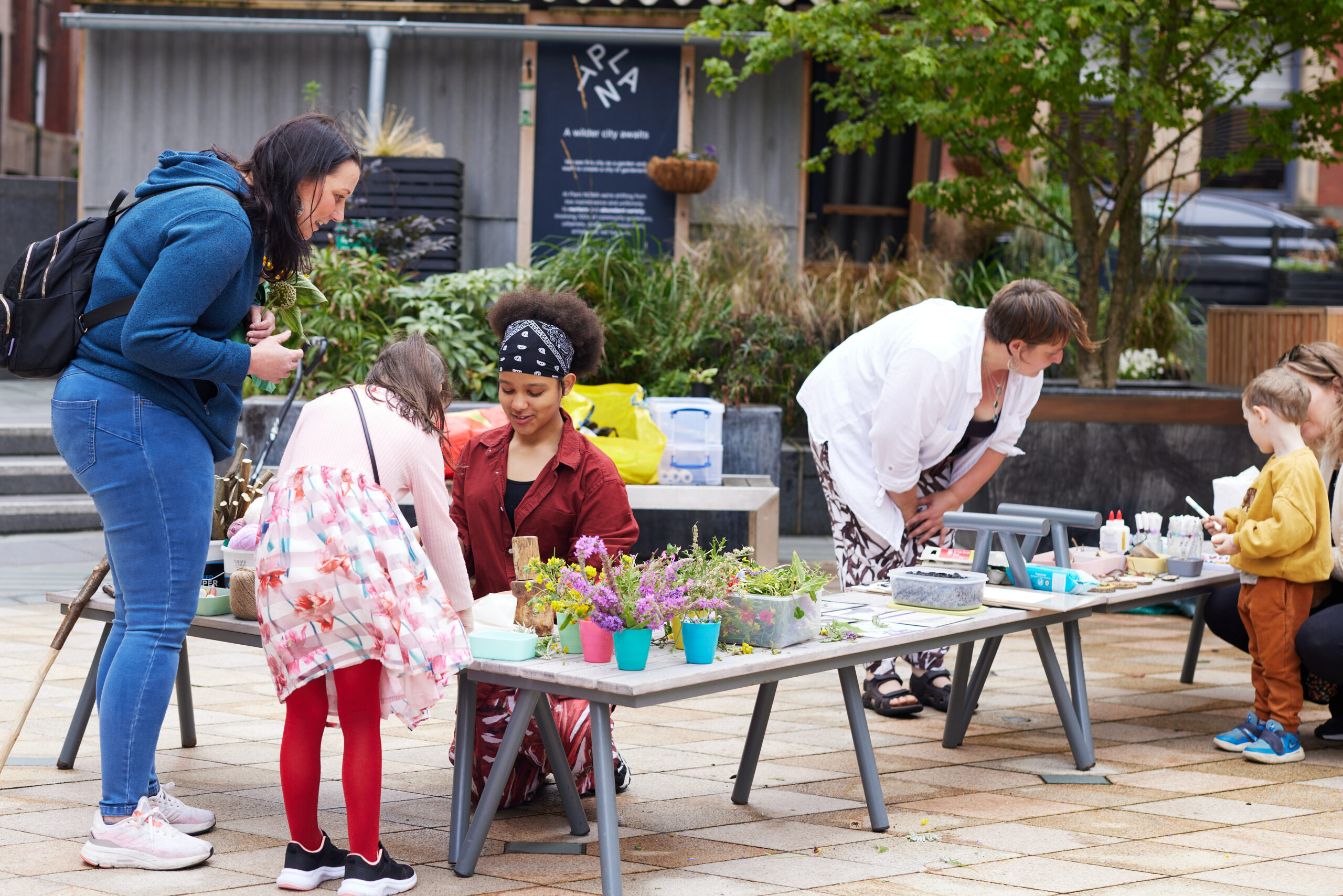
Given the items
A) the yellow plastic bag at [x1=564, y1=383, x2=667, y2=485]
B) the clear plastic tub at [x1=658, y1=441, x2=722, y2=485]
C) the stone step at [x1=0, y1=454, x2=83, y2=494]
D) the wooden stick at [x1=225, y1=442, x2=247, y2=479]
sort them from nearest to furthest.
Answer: the wooden stick at [x1=225, y1=442, x2=247, y2=479] < the yellow plastic bag at [x1=564, y1=383, x2=667, y2=485] < the clear plastic tub at [x1=658, y1=441, x2=722, y2=485] < the stone step at [x1=0, y1=454, x2=83, y2=494]

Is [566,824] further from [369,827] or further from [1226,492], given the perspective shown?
[1226,492]

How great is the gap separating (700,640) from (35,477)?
21.7ft

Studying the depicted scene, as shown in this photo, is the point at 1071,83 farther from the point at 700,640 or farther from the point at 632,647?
the point at 632,647

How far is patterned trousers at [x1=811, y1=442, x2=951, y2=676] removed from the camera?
483cm

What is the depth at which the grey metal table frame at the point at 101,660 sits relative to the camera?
3.56 meters

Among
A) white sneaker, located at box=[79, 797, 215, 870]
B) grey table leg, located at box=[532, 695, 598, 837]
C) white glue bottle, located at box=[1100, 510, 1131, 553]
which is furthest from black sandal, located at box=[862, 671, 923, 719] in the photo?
white sneaker, located at box=[79, 797, 215, 870]

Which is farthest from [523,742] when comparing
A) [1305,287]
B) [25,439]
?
[1305,287]

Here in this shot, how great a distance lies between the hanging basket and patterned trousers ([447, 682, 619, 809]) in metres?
6.76

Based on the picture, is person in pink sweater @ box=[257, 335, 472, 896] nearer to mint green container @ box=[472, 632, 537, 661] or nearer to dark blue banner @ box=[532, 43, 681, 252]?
mint green container @ box=[472, 632, 537, 661]

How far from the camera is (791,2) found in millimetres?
10117

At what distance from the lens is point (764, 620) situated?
10.7 feet

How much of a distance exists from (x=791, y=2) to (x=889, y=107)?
257 cm

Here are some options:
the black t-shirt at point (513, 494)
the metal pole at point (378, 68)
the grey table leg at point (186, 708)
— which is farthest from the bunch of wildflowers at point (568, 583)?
the metal pole at point (378, 68)

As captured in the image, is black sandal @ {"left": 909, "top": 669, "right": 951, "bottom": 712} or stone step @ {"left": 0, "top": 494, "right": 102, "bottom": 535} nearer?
black sandal @ {"left": 909, "top": 669, "right": 951, "bottom": 712}
